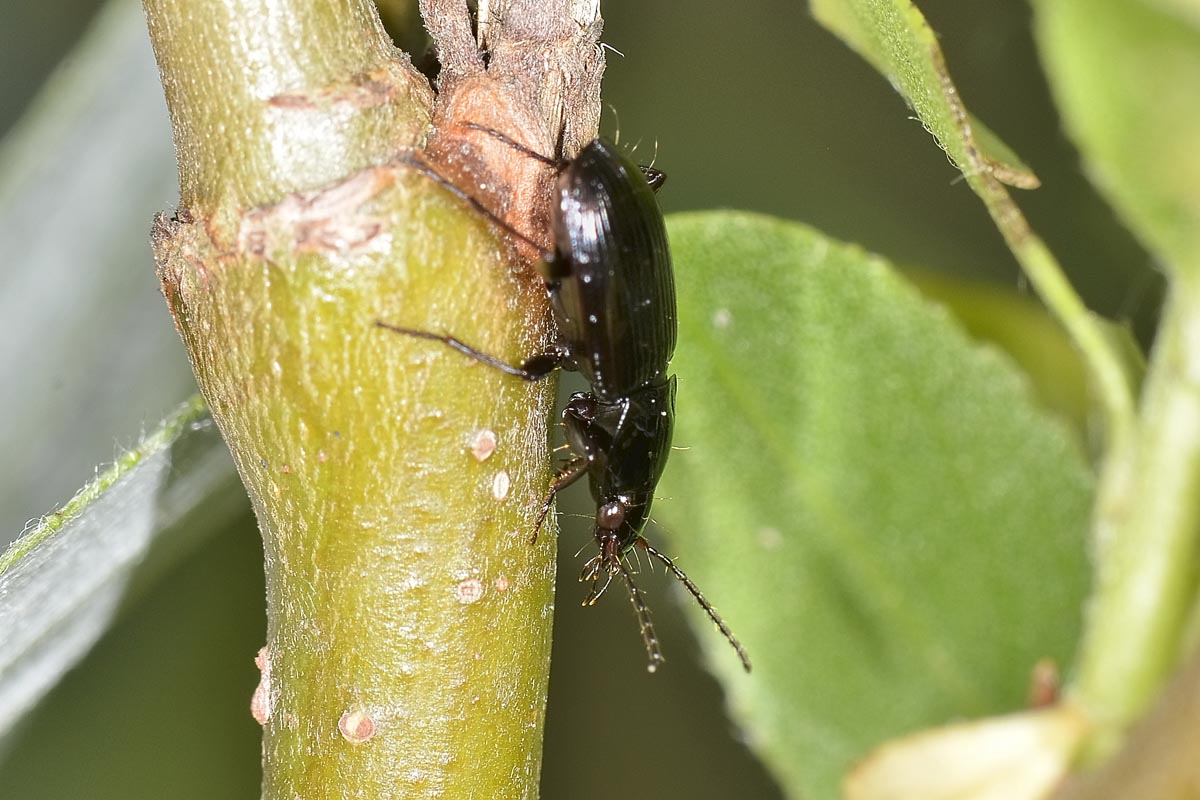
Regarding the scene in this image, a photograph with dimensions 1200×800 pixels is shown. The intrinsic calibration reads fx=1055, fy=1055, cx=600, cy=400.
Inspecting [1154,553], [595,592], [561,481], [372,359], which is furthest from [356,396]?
[595,592]

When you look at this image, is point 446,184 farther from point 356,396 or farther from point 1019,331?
point 1019,331

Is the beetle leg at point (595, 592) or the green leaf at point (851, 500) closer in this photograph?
the green leaf at point (851, 500)

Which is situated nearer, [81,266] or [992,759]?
[992,759]

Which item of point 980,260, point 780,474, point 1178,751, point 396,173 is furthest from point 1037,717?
point 980,260

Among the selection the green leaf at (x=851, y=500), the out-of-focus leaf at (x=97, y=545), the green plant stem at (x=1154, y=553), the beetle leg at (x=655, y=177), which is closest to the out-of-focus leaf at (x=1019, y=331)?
the green leaf at (x=851, y=500)

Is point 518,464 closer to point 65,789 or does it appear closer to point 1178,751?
point 1178,751

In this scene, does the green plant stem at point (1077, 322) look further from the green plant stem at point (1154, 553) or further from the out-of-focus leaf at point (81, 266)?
the out-of-focus leaf at point (81, 266)

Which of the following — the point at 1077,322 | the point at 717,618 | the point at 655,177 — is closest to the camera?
the point at 1077,322
